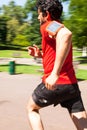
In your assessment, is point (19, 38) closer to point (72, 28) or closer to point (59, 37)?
point (72, 28)

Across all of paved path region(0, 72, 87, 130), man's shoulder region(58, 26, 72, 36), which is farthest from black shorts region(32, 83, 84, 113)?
paved path region(0, 72, 87, 130)

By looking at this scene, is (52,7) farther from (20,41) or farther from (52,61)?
(20,41)

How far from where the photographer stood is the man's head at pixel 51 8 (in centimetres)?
401

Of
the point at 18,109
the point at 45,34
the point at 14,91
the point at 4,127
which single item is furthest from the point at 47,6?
the point at 14,91

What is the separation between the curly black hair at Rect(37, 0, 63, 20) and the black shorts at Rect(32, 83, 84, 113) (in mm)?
719

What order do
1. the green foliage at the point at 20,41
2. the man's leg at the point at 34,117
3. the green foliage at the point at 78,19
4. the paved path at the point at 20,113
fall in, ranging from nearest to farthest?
the man's leg at the point at 34,117
the paved path at the point at 20,113
the green foliage at the point at 78,19
the green foliage at the point at 20,41

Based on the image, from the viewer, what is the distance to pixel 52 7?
4.00 m

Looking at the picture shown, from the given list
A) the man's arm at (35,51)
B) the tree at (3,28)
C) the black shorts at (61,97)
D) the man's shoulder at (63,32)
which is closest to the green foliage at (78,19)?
the man's arm at (35,51)

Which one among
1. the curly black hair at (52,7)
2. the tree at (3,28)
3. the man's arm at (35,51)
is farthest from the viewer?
the tree at (3,28)

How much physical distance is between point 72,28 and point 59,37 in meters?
21.9

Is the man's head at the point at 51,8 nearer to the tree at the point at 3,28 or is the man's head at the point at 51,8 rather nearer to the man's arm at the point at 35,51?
the man's arm at the point at 35,51

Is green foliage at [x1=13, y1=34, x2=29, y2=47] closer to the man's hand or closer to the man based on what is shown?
the man

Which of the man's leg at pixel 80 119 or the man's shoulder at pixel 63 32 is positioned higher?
the man's shoulder at pixel 63 32

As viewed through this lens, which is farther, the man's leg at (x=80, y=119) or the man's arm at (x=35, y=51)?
the man's arm at (x=35, y=51)
